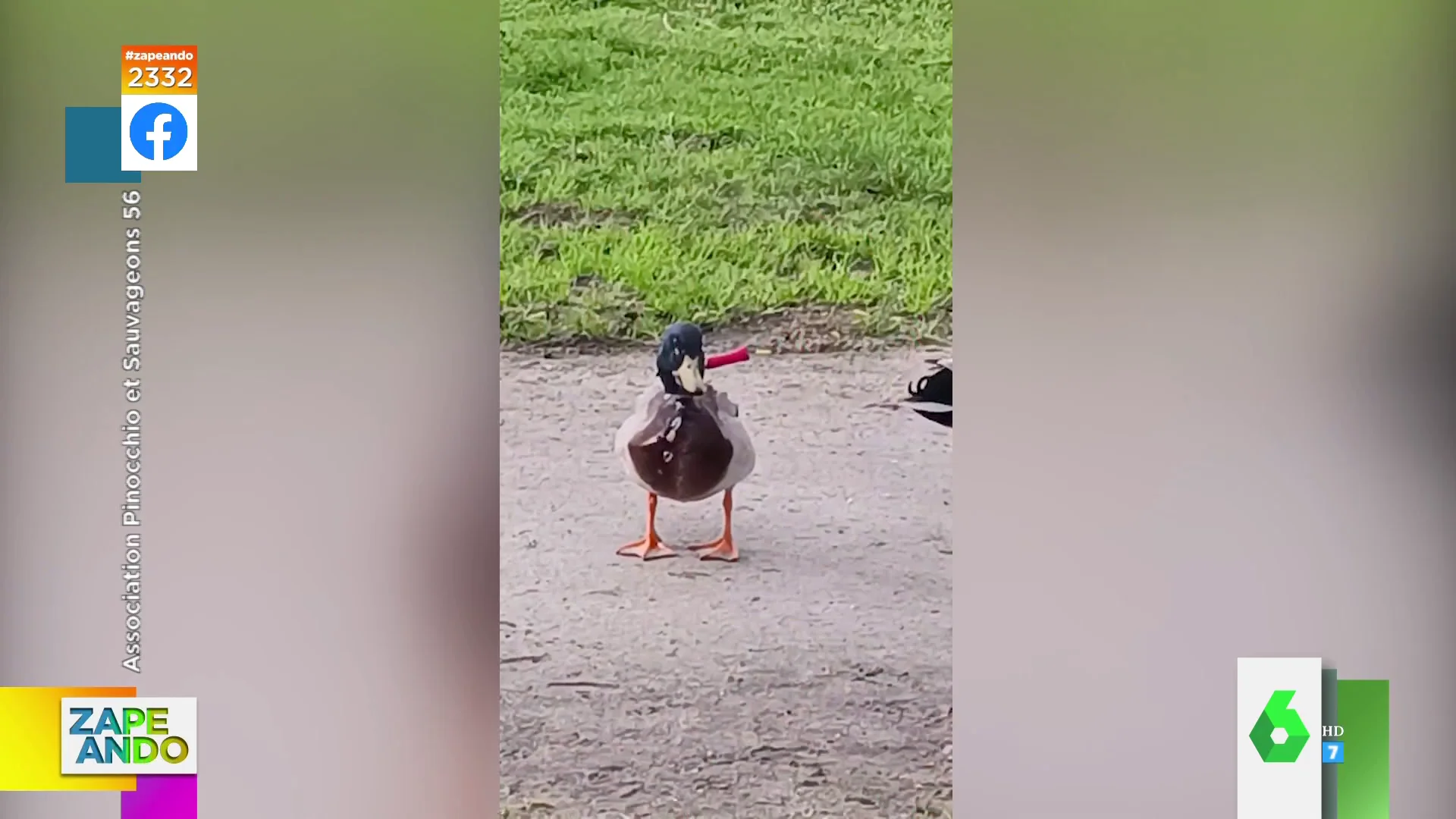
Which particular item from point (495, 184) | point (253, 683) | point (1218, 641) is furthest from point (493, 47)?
point (1218, 641)

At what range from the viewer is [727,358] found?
207 cm

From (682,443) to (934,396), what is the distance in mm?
427

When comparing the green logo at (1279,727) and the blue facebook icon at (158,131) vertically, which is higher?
the blue facebook icon at (158,131)

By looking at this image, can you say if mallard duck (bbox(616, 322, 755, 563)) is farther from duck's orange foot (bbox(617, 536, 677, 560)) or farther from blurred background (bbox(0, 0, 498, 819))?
blurred background (bbox(0, 0, 498, 819))

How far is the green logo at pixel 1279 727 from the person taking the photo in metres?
2.13

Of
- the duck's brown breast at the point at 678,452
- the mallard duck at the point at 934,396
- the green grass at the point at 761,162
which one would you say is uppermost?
the green grass at the point at 761,162

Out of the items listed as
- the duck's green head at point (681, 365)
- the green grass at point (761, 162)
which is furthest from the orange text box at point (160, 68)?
the duck's green head at point (681, 365)

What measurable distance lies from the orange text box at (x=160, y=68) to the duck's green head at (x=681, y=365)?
0.91 metres

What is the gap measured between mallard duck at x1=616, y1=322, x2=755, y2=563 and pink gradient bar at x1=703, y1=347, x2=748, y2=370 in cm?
1

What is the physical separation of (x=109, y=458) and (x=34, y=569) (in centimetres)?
22

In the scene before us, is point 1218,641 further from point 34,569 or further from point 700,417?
point 34,569

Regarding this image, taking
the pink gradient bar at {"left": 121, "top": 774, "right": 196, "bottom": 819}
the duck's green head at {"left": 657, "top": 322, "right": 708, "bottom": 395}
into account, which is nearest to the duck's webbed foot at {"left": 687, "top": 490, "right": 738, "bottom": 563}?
the duck's green head at {"left": 657, "top": 322, "right": 708, "bottom": 395}

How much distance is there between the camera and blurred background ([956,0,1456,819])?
2107 mm

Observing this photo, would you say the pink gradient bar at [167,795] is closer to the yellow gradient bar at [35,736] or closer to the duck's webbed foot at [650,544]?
the yellow gradient bar at [35,736]
